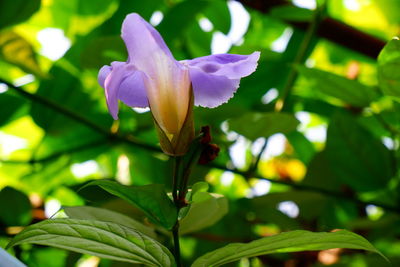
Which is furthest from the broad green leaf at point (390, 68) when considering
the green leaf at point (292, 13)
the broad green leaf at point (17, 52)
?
the broad green leaf at point (17, 52)

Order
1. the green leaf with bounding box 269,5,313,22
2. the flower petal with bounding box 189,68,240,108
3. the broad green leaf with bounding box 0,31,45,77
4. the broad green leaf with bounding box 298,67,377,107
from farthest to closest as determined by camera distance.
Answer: the green leaf with bounding box 269,5,313,22, the broad green leaf with bounding box 0,31,45,77, the broad green leaf with bounding box 298,67,377,107, the flower petal with bounding box 189,68,240,108

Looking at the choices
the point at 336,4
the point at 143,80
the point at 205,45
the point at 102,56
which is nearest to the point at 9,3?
the point at 102,56

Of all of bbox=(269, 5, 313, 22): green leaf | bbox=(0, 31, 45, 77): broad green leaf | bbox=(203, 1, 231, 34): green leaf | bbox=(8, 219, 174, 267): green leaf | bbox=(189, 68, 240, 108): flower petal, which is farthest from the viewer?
bbox=(203, 1, 231, 34): green leaf

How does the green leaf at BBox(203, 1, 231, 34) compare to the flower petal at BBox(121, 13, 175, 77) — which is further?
the green leaf at BBox(203, 1, 231, 34)

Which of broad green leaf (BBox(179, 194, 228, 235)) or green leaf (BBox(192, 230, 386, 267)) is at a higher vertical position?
green leaf (BBox(192, 230, 386, 267))

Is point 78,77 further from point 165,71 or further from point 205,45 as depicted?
point 165,71

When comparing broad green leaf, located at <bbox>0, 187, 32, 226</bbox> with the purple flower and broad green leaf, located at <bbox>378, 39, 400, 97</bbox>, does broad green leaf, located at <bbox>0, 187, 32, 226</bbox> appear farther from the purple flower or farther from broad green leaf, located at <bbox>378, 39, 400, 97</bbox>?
broad green leaf, located at <bbox>378, 39, 400, 97</bbox>

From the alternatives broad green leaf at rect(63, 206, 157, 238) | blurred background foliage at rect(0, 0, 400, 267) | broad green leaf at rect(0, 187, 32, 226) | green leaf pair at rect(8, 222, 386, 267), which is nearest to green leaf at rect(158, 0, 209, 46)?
blurred background foliage at rect(0, 0, 400, 267)
